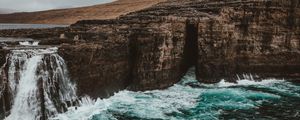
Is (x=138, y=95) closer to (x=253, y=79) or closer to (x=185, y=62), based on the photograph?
(x=185, y=62)

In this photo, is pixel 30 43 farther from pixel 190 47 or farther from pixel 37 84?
pixel 190 47

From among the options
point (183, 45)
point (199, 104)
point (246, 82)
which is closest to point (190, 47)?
point (183, 45)

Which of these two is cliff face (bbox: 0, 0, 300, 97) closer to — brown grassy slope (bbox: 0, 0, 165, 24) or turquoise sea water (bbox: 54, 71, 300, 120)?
turquoise sea water (bbox: 54, 71, 300, 120)

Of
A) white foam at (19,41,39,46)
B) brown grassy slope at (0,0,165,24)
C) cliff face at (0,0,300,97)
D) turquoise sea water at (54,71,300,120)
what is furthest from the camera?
brown grassy slope at (0,0,165,24)

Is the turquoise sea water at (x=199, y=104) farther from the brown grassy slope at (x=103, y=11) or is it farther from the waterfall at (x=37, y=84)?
the brown grassy slope at (x=103, y=11)

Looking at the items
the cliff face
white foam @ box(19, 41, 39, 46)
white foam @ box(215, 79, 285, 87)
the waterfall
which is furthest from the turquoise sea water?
white foam @ box(19, 41, 39, 46)

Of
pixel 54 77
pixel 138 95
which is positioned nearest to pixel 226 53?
pixel 138 95

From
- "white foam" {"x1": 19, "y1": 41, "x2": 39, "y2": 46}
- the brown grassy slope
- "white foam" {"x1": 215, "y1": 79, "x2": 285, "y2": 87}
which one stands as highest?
the brown grassy slope
